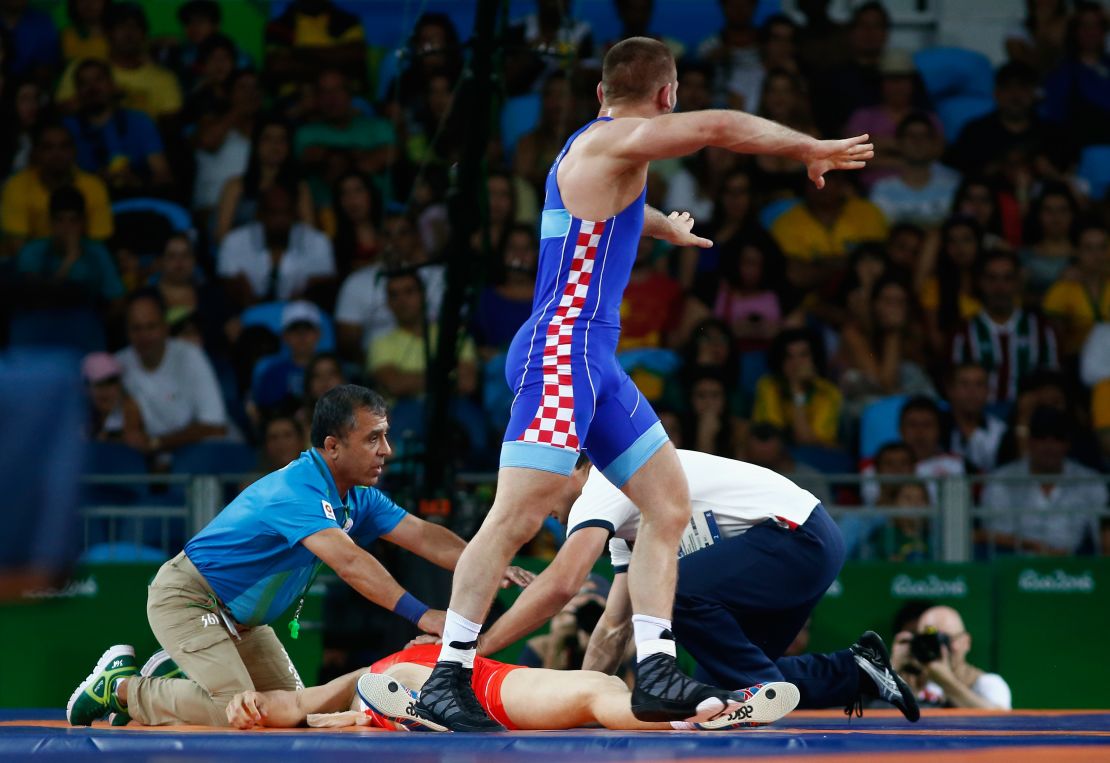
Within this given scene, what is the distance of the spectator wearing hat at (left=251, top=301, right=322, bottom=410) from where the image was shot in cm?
905

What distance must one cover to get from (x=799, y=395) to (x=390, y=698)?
4.70 m

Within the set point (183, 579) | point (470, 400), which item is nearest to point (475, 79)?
point (470, 400)

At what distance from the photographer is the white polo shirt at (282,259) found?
32.2ft

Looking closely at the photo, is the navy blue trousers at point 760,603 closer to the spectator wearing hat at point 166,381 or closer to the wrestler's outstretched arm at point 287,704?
the wrestler's outstretched arm at point 287,704

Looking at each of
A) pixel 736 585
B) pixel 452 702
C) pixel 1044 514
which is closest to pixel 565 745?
pixel 452 702

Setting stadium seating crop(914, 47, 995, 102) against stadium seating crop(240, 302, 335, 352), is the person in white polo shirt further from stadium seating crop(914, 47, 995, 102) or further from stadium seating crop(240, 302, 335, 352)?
stadium seating crop(914, 47, 995, 102)

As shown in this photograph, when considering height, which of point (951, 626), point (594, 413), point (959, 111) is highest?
point (959, 111)

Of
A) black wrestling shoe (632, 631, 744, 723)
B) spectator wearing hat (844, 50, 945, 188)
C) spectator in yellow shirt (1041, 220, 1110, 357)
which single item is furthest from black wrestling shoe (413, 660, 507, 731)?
spectator wearing hat (844, 50, 945, 188)

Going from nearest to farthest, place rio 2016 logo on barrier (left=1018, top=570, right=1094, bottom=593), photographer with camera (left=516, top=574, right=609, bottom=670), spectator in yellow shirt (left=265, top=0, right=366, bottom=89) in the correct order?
1. photographer with camera (left=516, top=574, right=609, bottom=670)
2. rio 2016 logo on barrier (left=1018, top=570, right=1094, bottom=593)
3. spectator in yellow shirt (left=265, top=0, right=366, bottom=89)

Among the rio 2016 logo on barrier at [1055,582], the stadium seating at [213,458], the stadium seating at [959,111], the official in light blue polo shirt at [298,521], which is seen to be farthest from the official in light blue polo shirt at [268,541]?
the stadium seating at [959,111]

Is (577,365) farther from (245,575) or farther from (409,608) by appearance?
(245,575)

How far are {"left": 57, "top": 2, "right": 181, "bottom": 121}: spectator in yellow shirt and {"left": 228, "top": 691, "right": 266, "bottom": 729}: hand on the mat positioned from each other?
6.16 m

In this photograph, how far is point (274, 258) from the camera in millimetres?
9859

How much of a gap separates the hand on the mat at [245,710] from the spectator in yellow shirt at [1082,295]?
5891 mm
